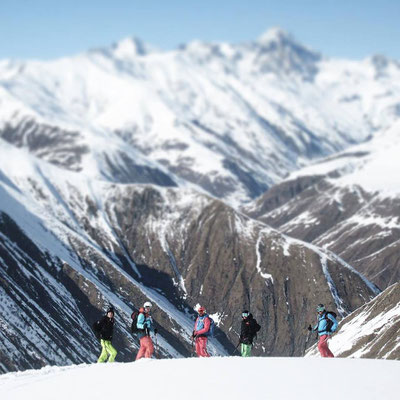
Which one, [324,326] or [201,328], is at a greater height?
[201,328]

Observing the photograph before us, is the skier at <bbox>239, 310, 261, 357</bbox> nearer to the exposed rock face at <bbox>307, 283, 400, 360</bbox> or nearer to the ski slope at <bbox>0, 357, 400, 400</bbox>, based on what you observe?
the ski slope at <bbox>0, 357, 400, 400</bbox>

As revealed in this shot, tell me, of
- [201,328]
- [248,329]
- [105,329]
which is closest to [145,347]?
[105,329]

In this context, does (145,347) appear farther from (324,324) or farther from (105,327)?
(324,324)

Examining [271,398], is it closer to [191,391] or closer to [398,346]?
[191,391]

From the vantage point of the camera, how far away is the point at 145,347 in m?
54.8

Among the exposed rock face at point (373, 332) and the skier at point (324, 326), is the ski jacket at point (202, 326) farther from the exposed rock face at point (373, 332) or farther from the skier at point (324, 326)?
the exposed rock face at point (373, 332)

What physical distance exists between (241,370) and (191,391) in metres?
6.30

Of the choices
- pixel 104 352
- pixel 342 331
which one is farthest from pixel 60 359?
pixel 104 352

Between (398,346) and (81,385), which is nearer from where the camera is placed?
(81,385)

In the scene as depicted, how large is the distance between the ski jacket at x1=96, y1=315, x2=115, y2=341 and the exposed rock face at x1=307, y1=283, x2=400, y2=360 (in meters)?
80.9

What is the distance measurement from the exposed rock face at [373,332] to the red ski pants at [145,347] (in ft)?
260

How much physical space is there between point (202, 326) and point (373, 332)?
110 metres

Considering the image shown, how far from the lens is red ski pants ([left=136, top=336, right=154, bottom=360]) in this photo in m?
54.3

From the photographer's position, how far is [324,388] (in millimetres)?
39312
